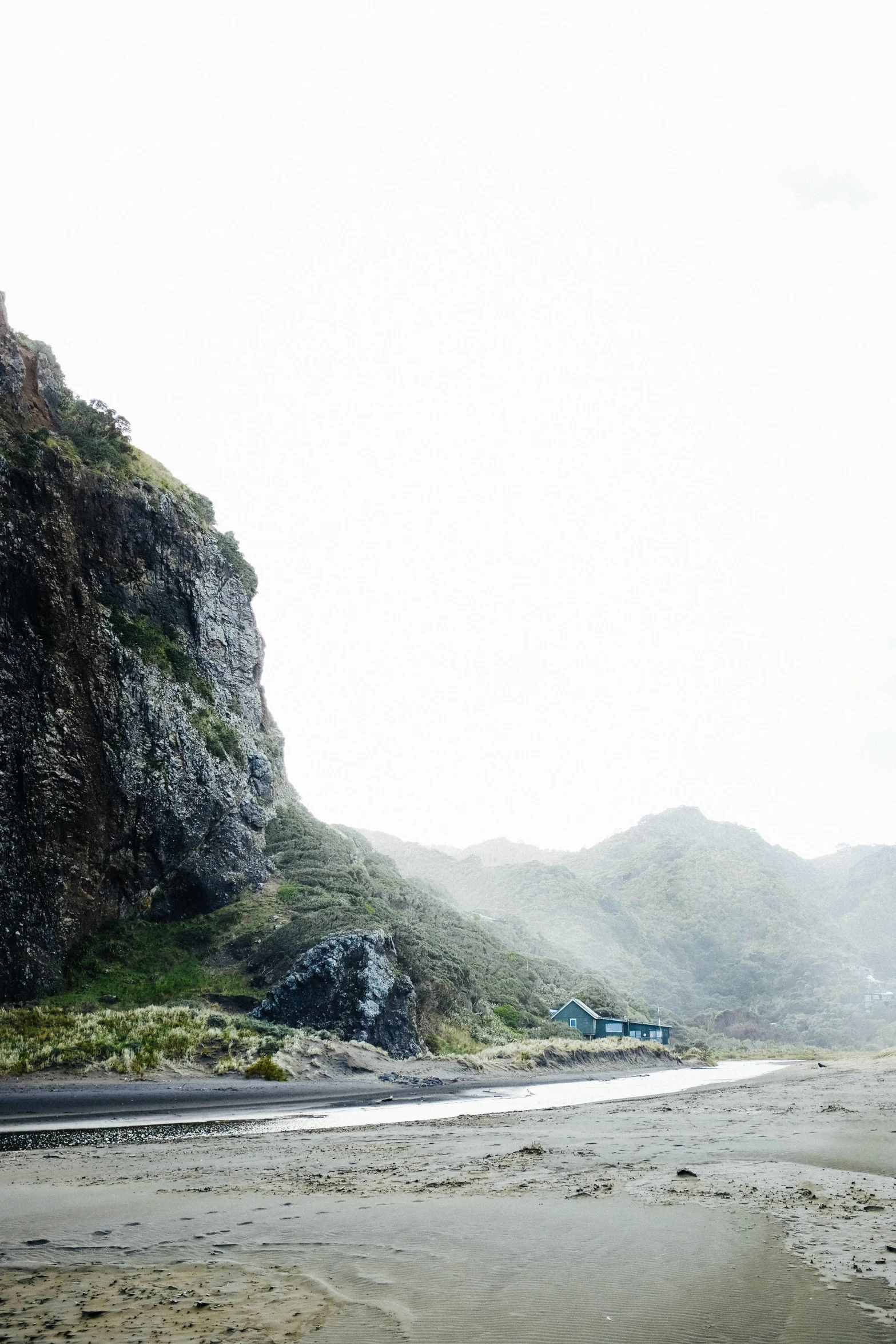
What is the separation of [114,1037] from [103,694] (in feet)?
71.4

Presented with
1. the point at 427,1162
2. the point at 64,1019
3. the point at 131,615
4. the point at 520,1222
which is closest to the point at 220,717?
the point at 131,615

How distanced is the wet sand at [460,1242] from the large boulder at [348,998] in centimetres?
3124

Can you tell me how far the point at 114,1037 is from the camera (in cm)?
3341

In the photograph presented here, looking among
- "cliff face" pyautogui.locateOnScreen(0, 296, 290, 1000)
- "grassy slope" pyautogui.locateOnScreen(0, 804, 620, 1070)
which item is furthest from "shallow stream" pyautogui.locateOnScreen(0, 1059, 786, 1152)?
"cliff face" pyautogui.locateOnScreen(0, 296, 290, 1000)

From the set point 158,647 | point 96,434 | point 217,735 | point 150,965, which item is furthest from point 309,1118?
point 96,434

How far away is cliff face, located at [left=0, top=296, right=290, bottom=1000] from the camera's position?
140 feet

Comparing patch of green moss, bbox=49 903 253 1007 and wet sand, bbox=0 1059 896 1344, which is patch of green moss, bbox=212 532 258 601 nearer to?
patch of green moss, bbox=49 903 253 1007

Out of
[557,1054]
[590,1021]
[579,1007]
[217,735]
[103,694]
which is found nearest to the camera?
[103,694]

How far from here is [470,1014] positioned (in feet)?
190

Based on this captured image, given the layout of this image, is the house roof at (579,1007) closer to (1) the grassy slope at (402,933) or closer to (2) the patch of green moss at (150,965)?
(1) the grassy slope at (402,933)

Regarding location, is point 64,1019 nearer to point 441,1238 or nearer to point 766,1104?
point 766,1104

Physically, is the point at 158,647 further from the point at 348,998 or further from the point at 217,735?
the point at 348,998

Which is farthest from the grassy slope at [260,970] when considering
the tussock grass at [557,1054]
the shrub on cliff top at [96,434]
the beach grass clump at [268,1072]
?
the shrub on cliff top at [96,434]

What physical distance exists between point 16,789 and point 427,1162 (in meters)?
36.8
